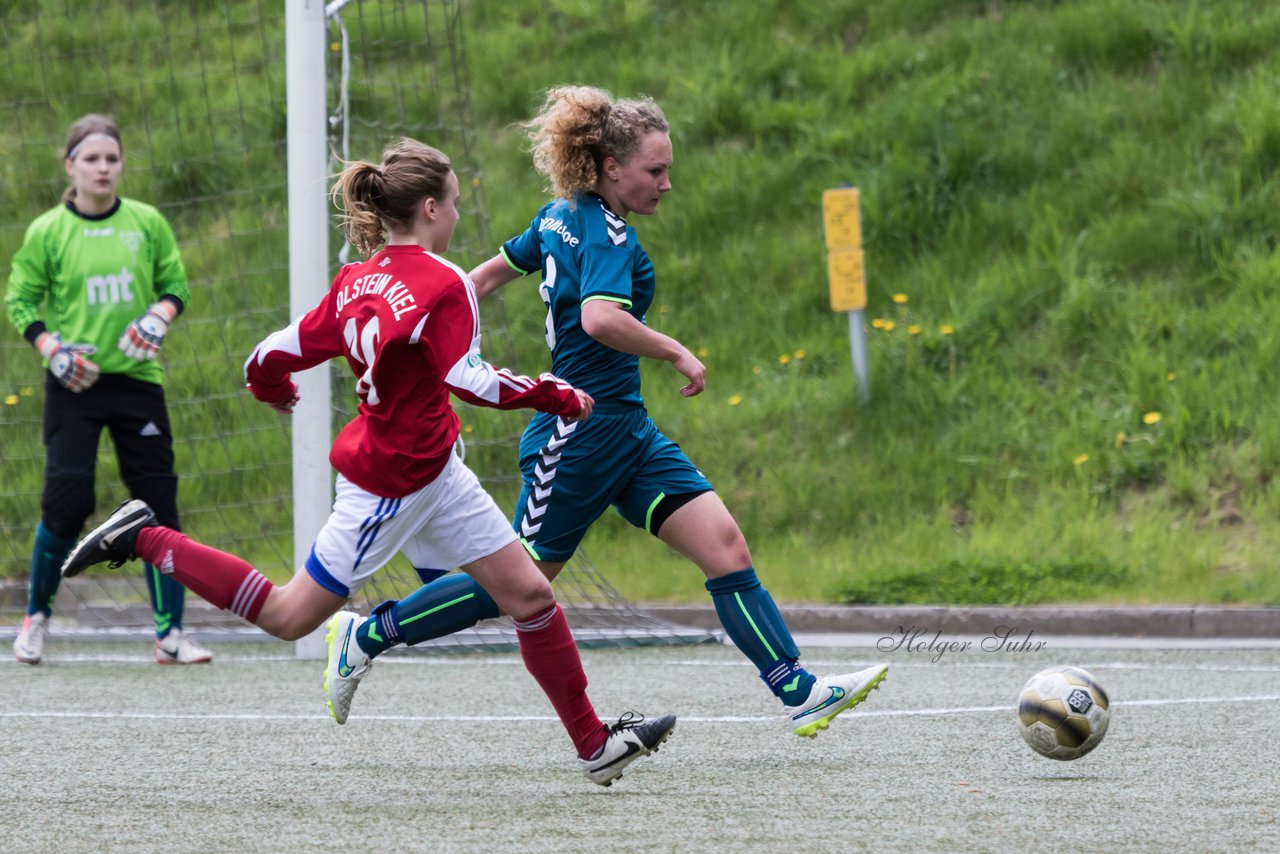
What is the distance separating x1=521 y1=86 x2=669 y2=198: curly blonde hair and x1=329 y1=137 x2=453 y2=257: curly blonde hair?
512 mm

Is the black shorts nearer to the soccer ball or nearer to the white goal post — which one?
the white goal post

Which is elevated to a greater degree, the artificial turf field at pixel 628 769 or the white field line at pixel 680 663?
the artificial turf field at pixel 628 769

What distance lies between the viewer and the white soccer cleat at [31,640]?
7.13m

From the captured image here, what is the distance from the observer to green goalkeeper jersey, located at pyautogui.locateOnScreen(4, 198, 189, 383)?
710 cm

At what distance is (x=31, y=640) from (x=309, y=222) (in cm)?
204

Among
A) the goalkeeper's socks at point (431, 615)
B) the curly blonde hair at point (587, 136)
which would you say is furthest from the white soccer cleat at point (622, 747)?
the curly blonde hair at point (587, 136)

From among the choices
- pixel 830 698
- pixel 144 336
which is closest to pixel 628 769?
pixel 830 698

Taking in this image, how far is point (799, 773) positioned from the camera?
4426mm

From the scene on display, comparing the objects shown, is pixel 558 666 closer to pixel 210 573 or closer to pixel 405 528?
pixel 405 528

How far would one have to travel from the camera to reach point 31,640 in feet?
23.5

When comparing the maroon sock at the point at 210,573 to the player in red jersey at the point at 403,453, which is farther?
the maroon sock at the point at 210,573

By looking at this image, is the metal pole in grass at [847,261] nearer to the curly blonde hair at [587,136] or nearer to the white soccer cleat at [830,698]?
the curly blonde hair at [587,136]

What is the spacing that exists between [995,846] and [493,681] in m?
3.54

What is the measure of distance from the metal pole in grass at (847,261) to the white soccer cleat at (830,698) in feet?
18.7
